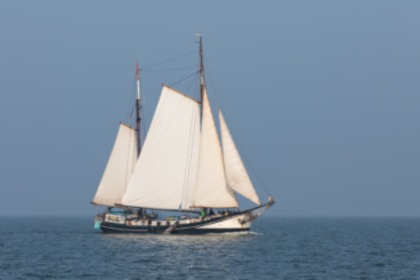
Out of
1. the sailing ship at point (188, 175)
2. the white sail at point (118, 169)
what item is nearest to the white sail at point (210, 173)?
the sailing ship at point (188, 175)

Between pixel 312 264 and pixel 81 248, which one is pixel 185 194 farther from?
pixel 312 264

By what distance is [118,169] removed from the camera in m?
103

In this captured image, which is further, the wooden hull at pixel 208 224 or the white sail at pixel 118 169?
the white sail at pixel 118 169

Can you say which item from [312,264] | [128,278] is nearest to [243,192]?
[312,264]

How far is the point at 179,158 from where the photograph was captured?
93.4 m

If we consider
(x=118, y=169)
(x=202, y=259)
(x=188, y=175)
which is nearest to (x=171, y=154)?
(x=188, y=175)

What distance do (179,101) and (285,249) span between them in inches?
790

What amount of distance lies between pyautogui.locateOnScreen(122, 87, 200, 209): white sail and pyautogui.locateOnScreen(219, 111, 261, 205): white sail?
6.20 m

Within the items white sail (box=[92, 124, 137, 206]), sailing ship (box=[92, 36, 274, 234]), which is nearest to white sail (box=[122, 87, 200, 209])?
sailing ship (box=[92, 36, 274, 234])

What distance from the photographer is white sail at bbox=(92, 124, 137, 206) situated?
103 metres

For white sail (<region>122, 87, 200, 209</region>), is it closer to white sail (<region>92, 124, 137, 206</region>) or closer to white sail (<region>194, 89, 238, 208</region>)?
white sail (<region>194, 89, 238, 208</region>)

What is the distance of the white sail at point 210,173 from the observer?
291 ft

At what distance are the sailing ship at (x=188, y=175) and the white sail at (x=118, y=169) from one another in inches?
241

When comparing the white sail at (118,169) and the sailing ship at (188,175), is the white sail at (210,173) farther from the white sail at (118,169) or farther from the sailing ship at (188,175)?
the white sail at (118,169)
